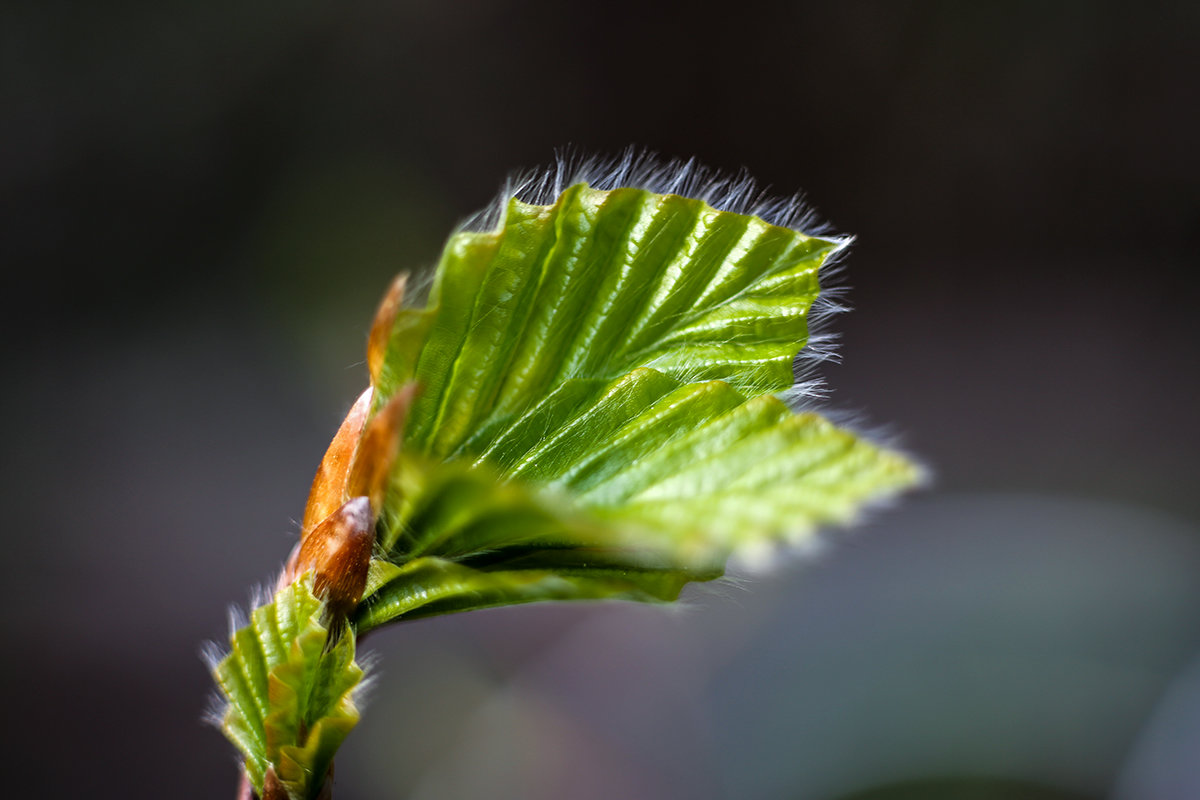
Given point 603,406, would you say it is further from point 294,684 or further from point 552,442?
point 294,684

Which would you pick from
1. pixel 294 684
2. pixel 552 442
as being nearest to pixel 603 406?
pixel 552 442

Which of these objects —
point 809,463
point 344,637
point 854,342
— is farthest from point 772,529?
point 854,342

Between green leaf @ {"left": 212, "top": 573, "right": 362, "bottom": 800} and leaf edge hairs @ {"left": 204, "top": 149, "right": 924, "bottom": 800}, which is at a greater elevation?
leaf edge hairs @ {"left": 204, "top": 149, "right": 924, "bottom": 800}

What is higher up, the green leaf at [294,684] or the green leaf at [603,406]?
the green leaf at [603,406]
